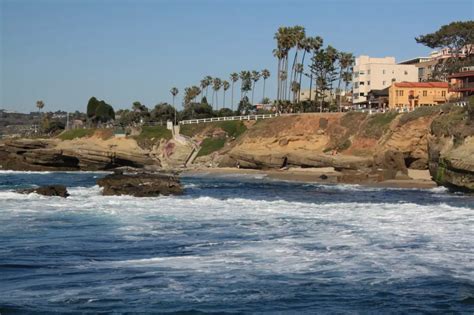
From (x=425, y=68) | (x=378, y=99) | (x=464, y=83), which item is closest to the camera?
(x=464, y=83)

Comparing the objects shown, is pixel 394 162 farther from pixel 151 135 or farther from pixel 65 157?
pixel 151 135

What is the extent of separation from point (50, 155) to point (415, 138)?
39.7 meters

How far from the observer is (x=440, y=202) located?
130ft

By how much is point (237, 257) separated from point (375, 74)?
105m

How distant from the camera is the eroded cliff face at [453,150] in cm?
4503

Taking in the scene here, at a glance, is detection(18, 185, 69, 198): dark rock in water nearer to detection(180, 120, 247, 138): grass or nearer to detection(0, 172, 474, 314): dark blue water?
detection(0, 172, 474, 314): dark blue water

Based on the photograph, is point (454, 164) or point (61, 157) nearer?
point (454, 164)

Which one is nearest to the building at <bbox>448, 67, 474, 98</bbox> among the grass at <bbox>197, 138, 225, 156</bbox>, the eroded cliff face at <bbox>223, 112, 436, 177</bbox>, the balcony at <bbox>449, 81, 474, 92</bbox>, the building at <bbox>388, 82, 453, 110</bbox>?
the balcony at <bbox>449, 81, 474, 92</bbox>

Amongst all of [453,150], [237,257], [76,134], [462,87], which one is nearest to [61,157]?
[76,134]

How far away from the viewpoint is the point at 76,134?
109812mm

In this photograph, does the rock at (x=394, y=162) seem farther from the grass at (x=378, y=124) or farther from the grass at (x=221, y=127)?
the grass at (x=221, y=127)

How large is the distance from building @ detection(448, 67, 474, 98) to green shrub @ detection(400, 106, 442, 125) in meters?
13.9

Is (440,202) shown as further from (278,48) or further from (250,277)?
(278,48)

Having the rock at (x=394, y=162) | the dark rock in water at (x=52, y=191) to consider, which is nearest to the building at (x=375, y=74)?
the rock at (x=394, y=162)
